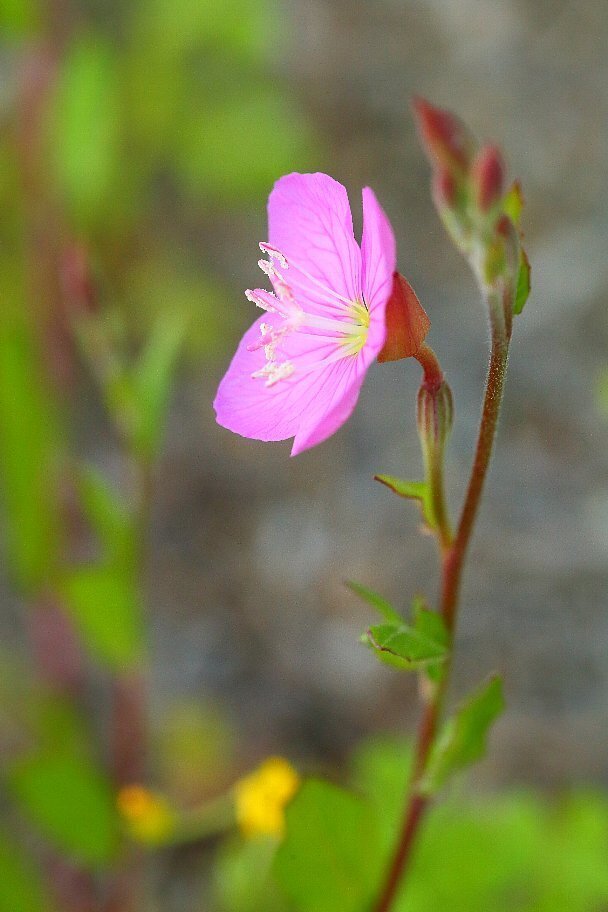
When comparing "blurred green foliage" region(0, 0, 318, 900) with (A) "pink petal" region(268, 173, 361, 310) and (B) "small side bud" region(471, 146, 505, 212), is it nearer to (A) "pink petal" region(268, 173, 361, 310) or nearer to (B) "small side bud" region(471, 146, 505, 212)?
(A) "pink petal" region(268, 173, 361, 310)

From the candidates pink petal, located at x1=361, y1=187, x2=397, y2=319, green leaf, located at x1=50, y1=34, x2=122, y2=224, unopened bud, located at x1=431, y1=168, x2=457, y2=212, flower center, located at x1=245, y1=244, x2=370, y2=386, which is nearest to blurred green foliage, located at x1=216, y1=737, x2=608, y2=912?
flower center, located at x1=245, y1=244, x2=370, y2=386

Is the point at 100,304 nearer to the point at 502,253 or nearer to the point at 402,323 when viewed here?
the point at 402,323

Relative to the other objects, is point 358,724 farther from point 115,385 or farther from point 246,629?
point 115,385

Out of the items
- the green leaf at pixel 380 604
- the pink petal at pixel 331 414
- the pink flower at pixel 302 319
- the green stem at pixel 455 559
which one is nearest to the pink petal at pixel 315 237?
the pink flower at pixel 302 319

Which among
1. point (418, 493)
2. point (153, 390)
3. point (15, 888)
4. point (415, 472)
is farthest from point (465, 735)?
point (415, 472)

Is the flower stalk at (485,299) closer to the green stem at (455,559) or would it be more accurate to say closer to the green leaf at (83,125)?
the green stem at (455,559)
